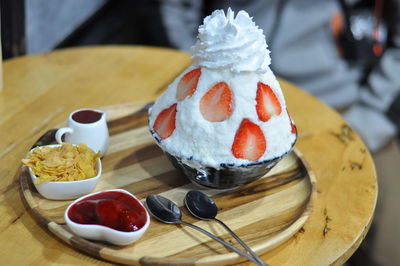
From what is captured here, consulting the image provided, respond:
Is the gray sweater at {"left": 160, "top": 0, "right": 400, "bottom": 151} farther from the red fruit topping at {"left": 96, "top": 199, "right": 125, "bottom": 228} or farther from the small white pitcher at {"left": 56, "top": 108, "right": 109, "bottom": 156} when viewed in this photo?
the red fruit topping at {"left": 96, "top": 199, "right": 125, "bottom": 228}

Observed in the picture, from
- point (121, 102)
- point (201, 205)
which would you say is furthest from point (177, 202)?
point (121, 102)

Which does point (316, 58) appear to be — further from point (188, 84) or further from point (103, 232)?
point (103, 232)

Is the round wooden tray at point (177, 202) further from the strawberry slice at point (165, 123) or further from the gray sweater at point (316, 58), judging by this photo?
the gray sweater at point (316, 58)

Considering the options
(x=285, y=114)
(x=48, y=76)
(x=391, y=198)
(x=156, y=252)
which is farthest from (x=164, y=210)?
(x=391, y=198)

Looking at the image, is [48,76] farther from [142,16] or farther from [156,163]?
[142,16]

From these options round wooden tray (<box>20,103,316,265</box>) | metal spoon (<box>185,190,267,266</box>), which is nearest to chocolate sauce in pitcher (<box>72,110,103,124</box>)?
round wooden tray (<box>20,103,316,265</box>)

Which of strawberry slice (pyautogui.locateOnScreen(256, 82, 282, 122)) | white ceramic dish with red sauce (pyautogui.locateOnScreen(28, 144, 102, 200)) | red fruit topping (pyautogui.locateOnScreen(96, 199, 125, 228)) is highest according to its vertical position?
strawberry slice (pyautogui.locateOnScreen(256, 82, 282, 122))

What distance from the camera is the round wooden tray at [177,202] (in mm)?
1070

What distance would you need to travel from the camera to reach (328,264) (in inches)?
43.8

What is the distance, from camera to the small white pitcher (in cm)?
132

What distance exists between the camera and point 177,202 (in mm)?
1244

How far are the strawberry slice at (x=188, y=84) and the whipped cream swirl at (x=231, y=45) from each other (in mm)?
31

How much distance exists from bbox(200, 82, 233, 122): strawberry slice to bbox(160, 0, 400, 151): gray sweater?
4.64ft

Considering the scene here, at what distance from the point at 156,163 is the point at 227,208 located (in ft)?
0.87
